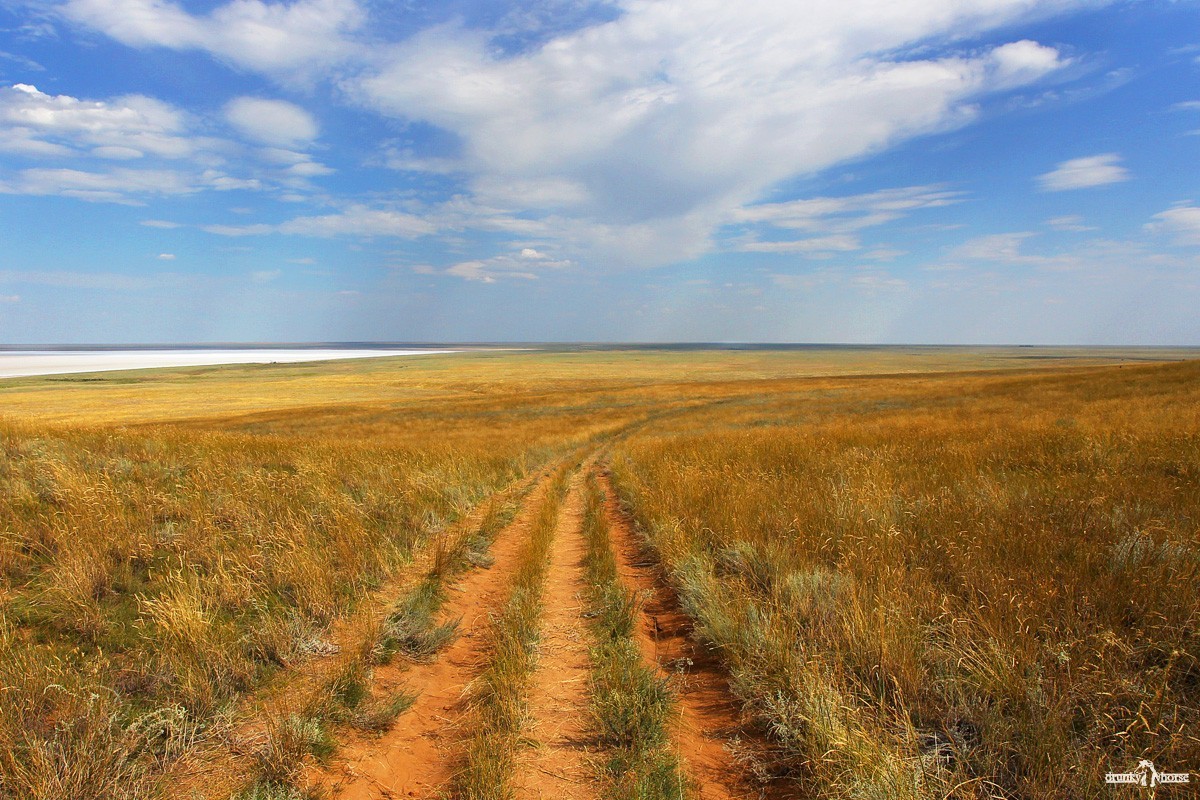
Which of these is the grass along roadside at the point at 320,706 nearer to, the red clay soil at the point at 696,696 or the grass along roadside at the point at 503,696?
the grass along roadside at the point at 503,696

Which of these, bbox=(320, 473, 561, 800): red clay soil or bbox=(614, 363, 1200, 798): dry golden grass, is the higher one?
bbox=(614, 363, 1200, 798): dry golden grass

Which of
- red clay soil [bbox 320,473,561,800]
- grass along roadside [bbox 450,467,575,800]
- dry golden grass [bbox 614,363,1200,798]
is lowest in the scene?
red clay soil [bbox 320,473,561,800]

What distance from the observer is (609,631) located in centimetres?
537

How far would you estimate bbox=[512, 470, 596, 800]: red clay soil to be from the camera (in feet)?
11.2

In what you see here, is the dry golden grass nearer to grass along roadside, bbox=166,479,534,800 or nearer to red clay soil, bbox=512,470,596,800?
red clay soil, bbox=512,470,596,800

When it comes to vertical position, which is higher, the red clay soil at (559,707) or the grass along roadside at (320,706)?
the grass along roadside at (320,706)

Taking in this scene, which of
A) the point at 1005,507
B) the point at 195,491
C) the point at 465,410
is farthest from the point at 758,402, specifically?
the point at 195,491

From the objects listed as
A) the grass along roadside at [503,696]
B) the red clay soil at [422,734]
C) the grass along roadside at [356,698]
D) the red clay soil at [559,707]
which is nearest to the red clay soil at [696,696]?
the red clay soil at [559,707]

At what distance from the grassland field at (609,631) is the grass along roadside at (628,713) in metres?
0.02

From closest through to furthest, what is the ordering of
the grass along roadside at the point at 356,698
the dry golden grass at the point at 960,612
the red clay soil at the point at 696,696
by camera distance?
the dry golden grass at the point at 960,612 < the grass along roadside at the point at 356,698 < the red clay soil at the point at 696,696

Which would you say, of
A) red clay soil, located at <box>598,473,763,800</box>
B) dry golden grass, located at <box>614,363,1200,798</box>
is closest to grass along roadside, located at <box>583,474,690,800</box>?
red clay soil, located at <box>598,473,763,800</box>

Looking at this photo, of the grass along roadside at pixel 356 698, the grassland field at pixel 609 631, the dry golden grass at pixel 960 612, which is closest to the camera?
the dry golden grass at pixel 960 612

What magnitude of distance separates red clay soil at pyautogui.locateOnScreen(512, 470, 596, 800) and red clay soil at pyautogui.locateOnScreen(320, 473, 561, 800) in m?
0.57

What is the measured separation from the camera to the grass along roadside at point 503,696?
10.8 ft
